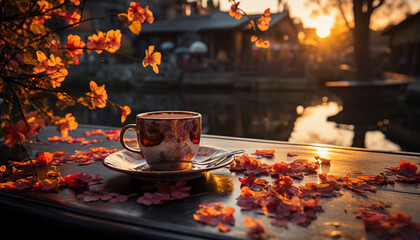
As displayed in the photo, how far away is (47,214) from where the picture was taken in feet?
2.52

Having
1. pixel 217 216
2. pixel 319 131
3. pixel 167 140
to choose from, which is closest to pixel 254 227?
pixel 217 216

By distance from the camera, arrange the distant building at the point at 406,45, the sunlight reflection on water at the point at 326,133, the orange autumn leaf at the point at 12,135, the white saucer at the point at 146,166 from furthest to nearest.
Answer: the distant building at the point at 406,45 < the sunlight reflection on water at the point at 326,133 < the orange autumn leaf at the point at 12,135 < the white saucer at the point at 146,166

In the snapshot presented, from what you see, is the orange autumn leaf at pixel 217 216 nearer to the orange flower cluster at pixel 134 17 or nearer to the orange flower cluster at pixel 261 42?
the orange flower cluster at pixel 134 17

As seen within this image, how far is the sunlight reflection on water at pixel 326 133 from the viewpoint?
5.36 metres

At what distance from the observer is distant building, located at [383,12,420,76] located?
19.8 m

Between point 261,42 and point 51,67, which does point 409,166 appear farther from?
point 51,67

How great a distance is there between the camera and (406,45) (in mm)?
21656

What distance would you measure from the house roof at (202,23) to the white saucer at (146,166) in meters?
20.4

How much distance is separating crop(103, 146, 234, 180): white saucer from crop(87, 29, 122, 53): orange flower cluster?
338mm

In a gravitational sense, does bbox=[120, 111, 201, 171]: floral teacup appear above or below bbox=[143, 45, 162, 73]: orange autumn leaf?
below

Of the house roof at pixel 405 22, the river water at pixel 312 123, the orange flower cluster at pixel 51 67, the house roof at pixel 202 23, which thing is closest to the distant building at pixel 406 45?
the house roof at pixel 405 22

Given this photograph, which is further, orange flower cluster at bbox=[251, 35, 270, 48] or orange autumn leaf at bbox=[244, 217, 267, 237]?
orange flower cluster at bbox=[251, 35, 270, 48]

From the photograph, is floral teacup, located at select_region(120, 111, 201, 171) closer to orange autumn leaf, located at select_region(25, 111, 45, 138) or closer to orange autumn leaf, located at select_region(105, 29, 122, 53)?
orange autumn leaf, located at select_region(105, 29, 122, 53)

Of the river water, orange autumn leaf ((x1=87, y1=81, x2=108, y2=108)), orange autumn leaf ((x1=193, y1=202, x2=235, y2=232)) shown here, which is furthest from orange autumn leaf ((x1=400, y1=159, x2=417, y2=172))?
the river water
